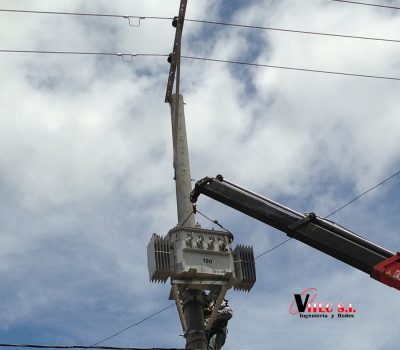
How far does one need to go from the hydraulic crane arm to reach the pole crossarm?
91.3 inches

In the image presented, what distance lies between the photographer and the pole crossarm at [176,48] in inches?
516

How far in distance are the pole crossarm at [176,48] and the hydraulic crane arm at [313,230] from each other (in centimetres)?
232

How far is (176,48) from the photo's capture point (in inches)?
526

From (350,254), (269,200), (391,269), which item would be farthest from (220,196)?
(391,269)

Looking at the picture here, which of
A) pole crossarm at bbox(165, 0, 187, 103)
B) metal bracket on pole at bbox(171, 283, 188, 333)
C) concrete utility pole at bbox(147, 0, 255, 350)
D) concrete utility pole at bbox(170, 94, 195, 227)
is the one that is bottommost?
metal bracket on pole at bbox(171, 283, 188, 333)

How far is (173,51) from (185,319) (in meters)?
5.63

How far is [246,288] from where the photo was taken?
11.6 meters

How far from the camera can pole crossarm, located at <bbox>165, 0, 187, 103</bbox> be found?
13.1 meters

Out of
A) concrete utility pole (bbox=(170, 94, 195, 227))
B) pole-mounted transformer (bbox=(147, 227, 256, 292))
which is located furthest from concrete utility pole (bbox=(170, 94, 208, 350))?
pole-mounted transformer (bbox=(147, 227, 256, 292))

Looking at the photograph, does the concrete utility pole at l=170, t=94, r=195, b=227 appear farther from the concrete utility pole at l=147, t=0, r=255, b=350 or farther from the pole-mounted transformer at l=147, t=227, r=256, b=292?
the pole-mounted transformer at l=147, t=227, r=256, b=292

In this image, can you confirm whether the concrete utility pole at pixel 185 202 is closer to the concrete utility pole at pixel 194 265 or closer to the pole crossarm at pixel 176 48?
the concrete utility pole at pixel 194 265

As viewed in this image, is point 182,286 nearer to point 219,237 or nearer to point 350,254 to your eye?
point 219,237

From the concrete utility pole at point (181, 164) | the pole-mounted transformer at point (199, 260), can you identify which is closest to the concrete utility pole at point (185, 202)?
the concrete utility pole at point (181, 164)

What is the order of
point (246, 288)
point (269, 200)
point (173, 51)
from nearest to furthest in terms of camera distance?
point (246, 288) < point (269, 200) < point (173, 51)
